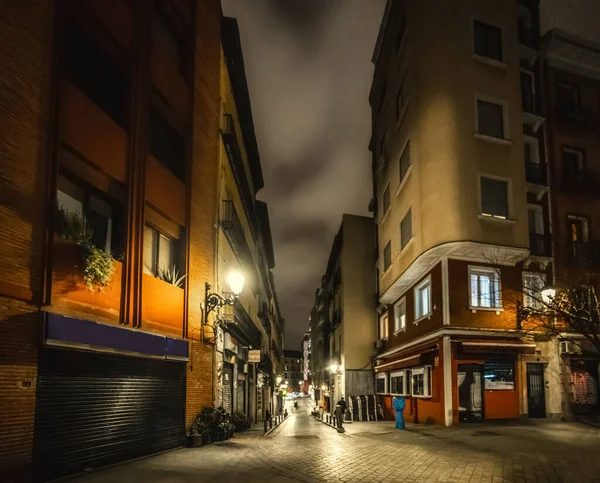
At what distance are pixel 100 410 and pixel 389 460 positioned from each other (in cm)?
658

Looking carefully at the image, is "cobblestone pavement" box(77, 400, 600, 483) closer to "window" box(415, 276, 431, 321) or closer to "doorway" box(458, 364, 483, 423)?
"doorway" box(458, 364, 483, 423)

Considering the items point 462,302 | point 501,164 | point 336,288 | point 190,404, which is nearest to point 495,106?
point 501,164

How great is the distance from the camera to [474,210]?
22984mm

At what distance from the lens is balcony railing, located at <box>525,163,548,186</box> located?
25734 millimetres

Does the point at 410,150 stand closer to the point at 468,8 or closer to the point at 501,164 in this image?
the point at 501,164

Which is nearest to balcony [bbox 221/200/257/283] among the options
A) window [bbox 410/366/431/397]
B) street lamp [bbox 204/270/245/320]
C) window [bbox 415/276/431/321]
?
street lamp [bbox 204/270/245/320]

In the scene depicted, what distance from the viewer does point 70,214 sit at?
11.9 meters

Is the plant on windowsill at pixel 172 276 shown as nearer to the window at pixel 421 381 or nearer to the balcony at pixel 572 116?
the window at pixel 421 381

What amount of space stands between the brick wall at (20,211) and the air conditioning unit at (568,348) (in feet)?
67.8

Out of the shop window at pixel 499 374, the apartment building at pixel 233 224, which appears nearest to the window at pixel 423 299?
the shop window at pixel 499 374

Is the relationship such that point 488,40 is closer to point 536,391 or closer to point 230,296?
point 536,391

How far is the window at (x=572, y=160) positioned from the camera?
2664cm

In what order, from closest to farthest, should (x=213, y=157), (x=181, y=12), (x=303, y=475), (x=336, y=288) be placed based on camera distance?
(x=303, y=475) < (x=181, y=12) < (x=213, y=157) < (x=336, y=288)

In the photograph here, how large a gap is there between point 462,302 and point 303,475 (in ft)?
44.7
